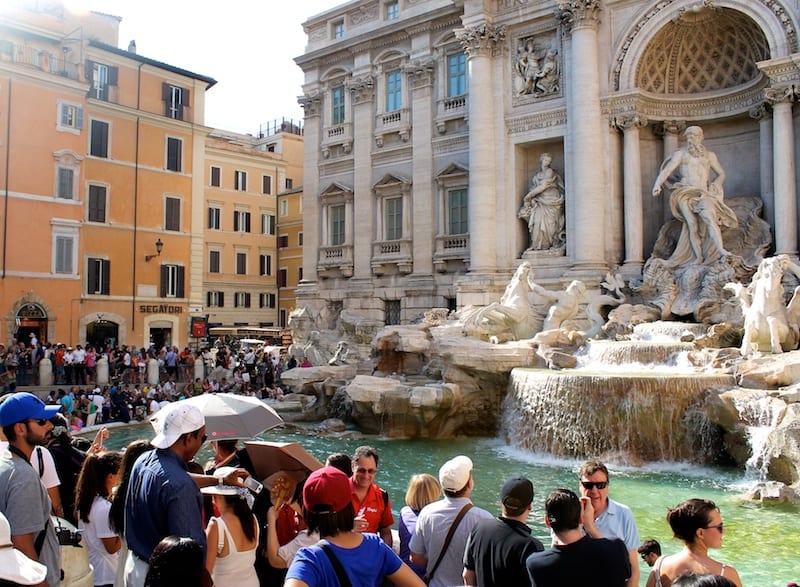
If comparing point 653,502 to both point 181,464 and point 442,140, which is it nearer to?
point 181,464

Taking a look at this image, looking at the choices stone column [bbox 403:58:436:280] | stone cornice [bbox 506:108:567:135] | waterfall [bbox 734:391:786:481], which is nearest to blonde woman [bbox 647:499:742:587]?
waterfall [bbox 734:391:786:481]

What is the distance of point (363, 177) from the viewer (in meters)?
28.4

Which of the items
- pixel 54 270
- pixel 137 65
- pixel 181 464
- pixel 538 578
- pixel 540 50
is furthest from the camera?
pixel 137 65

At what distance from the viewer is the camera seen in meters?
4.25

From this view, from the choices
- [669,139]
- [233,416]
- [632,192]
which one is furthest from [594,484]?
[669,139]

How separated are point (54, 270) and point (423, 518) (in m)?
26.5

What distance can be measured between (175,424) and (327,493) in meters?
1.11

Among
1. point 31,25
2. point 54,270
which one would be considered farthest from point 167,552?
point 31,25

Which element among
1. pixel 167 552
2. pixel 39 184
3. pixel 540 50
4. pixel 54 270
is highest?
pixel 540 50

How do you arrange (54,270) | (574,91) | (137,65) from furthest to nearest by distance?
1. (137,65)
2. (54,270)
3. (574,91)

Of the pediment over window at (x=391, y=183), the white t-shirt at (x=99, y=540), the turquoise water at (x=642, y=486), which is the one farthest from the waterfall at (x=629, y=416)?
the pediment over window at (x=391, y=183)

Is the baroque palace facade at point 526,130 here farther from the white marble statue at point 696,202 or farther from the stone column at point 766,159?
the white marble statue at point 696,202

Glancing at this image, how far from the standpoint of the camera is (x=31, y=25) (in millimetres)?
28031

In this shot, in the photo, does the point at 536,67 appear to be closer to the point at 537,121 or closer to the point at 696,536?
the point at 537,121
